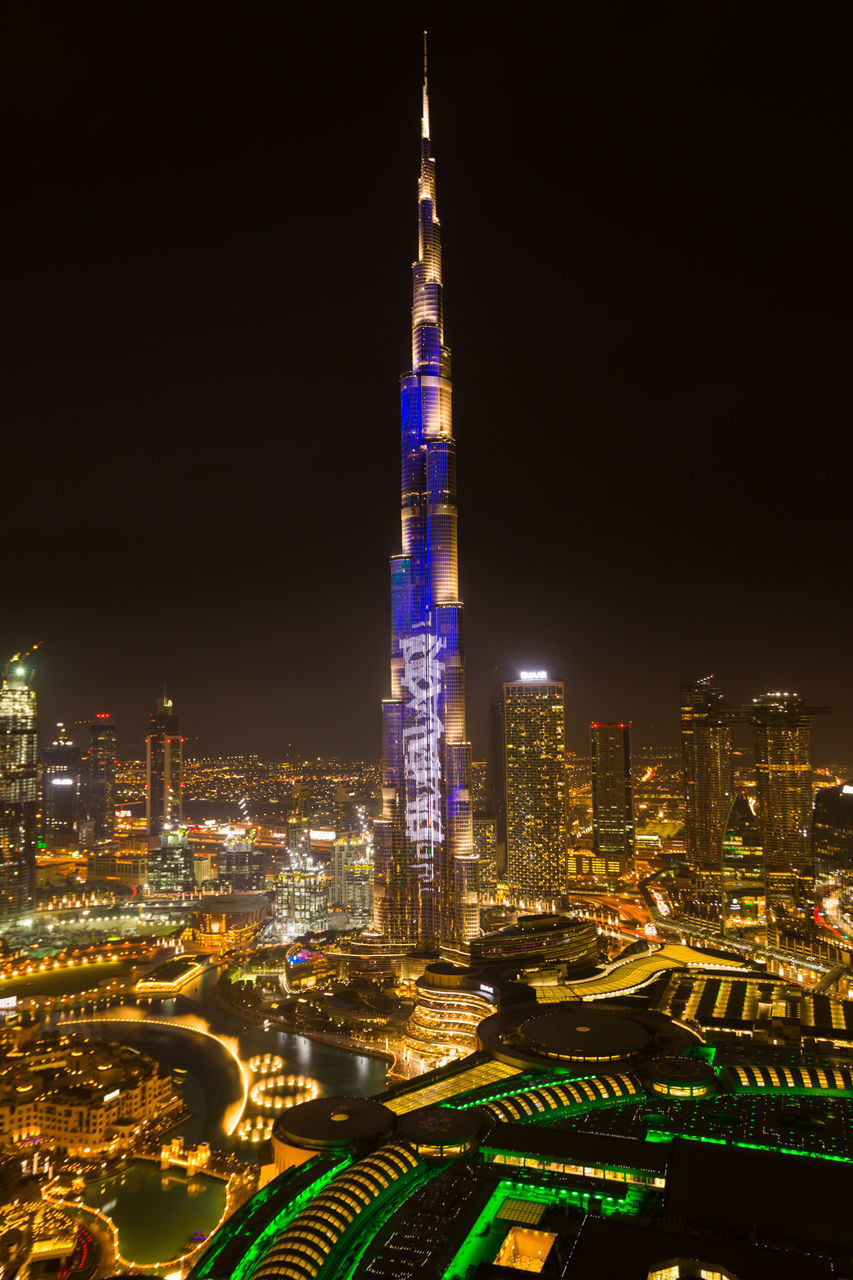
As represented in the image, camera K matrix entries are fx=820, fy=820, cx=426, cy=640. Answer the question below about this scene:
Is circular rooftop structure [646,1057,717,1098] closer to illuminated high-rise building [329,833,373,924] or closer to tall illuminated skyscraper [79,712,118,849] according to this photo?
illuminated high-rise building [329,833,373,924]

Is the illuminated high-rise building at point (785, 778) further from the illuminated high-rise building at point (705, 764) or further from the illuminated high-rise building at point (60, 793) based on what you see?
the illuminated high-rise building at point (60, 793)

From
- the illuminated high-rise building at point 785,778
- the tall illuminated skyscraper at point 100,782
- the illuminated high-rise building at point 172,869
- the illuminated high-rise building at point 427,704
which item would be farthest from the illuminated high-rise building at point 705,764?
the tall illuminated skyscraper at point 100,782

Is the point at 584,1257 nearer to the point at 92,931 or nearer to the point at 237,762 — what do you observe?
the point at 92,931

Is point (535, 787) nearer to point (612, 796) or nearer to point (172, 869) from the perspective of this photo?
point (612, 796)

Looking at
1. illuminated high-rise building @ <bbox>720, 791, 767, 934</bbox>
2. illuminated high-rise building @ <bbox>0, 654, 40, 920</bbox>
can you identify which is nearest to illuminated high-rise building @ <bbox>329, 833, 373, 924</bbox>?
illuminated high-rise building @ <bbox>0, 654, 40, 920</bbox>

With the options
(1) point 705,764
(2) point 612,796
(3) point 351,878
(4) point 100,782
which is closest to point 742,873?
(1) point 705,764

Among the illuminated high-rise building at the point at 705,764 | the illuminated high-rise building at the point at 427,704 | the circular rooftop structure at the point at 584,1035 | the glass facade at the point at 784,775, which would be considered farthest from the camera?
the illuminated high-rise building at the point at 705,764

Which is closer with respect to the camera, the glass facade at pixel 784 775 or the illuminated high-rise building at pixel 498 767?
the glass facade at pixel 784 775
